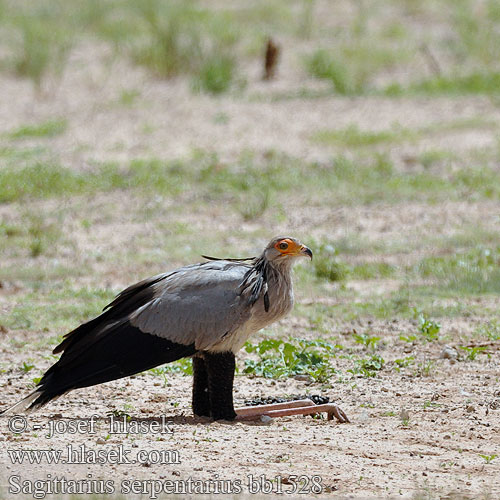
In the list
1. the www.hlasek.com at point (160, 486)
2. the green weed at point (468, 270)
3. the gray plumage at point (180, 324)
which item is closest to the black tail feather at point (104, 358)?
the gray plumage at point (180, 324)

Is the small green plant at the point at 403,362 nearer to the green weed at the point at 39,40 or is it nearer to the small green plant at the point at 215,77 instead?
the small green plant at the point at 215,77

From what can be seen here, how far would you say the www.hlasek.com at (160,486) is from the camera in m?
4.26

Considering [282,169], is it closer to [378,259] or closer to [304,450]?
[378,259]

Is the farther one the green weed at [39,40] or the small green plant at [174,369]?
the green weed at [39,40]

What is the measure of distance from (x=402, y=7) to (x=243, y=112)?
7.69 meters

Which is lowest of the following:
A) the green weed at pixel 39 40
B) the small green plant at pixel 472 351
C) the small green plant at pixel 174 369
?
the small green plant at pixel 174 369

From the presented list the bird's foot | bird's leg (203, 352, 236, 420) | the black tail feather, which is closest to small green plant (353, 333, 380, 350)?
the bird's foot

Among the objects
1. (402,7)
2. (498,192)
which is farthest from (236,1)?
(498,192)

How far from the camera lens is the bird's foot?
5.48 meters

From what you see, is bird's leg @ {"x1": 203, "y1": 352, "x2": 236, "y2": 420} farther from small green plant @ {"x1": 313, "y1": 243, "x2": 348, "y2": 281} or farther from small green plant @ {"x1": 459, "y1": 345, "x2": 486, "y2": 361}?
small green plant @ {"x1": 313, "y1": 243, "x2": 348, "y2": 281}

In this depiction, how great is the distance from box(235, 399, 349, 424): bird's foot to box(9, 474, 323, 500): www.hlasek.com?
103 centimetres

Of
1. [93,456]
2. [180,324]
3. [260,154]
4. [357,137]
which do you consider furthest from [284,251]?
[357,137]

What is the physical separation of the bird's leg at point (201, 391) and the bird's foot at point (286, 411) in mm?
180

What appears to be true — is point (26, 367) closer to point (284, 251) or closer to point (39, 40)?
point (284, 251)
